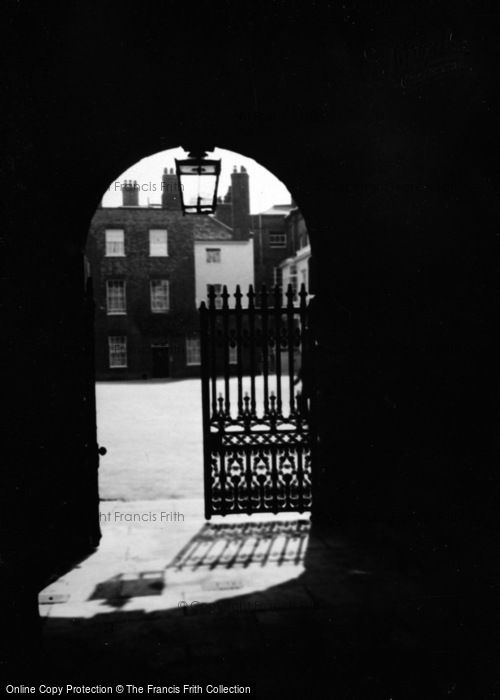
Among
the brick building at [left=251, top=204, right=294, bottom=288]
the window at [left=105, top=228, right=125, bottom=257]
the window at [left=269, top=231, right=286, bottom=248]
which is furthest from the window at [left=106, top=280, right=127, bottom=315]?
the window at [left=269, top=231, right=286, bottom=248]

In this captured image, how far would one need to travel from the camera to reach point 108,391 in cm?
2706

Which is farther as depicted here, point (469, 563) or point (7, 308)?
point (469, 563)

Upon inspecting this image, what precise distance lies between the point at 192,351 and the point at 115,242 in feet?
25.9

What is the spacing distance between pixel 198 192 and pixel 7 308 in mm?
4468

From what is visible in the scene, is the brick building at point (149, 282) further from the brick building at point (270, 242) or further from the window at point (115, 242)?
the brick building at point (270, 242)

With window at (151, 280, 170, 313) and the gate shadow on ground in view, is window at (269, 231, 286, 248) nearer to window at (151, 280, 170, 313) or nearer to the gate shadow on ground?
window at (151, 280, 170, 313)

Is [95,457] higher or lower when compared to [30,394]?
lower

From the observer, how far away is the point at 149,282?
36906 mm

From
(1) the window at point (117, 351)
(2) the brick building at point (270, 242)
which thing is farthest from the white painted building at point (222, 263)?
(1) the window at point (117, 351)

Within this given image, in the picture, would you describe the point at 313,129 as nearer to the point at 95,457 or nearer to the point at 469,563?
the point at 95,457

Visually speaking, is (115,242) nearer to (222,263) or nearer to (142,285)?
(142,285)

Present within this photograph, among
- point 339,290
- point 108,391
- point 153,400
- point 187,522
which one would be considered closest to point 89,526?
point 187,522

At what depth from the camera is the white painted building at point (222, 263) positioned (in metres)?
37.7

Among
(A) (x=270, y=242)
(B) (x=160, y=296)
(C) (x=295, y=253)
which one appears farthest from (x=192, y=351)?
(A) (x=270, y=242)
